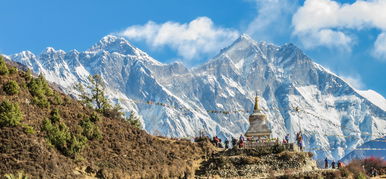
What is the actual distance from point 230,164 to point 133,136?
12008 millimetres

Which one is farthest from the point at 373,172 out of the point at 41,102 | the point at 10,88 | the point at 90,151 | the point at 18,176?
the point at 10,88

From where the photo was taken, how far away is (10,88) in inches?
2175

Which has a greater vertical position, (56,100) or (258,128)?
(56,100)

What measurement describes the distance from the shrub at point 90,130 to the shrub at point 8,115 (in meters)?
10.6

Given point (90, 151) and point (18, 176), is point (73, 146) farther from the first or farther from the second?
point (18, 176)

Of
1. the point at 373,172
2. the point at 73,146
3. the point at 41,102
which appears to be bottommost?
the point at 373,172

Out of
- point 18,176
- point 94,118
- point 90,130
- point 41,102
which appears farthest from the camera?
point 94,118

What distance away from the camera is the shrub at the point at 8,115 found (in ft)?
158

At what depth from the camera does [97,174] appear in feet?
174

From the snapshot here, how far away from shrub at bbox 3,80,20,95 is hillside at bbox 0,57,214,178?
0.27 meters

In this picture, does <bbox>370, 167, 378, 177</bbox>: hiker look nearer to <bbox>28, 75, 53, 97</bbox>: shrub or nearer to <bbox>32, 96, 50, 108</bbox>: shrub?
<bbox>32, 96, 50, 108</bbox>: shrub

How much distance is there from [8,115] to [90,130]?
473 inches

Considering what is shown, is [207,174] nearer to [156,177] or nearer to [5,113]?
[156,177]

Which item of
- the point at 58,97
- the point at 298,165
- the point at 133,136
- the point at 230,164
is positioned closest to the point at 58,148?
the point at 58,97
